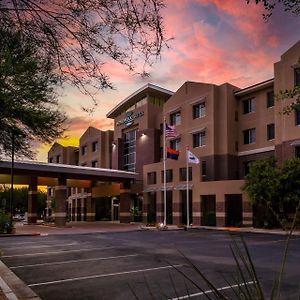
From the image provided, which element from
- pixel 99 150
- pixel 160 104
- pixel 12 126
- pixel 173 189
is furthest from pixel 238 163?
pixel 12 126

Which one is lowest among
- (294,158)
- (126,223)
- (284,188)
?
(126,223)

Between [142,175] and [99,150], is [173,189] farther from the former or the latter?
[99,150]

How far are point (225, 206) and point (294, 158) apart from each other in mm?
10181

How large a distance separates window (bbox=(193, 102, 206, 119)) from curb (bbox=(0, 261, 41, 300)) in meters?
40.1

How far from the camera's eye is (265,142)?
154ft

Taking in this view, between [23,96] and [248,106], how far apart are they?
132 feet

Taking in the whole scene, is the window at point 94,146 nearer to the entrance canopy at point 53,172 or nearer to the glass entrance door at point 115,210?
the glass entrance door at point 115,210

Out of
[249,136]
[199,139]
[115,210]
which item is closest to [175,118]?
[199,139]

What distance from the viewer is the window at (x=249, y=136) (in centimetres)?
4880

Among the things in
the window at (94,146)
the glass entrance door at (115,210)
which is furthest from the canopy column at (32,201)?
the window at (94,146)

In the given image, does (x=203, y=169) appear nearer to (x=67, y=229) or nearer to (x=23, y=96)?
(x=67, y=229)

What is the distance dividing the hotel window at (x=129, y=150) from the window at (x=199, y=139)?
1487 centimetres

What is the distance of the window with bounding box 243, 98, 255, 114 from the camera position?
1912 inches

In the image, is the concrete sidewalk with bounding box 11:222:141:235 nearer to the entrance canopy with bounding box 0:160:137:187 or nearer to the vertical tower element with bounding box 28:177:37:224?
the entrance canopy with bounding box 0:160:137:187
